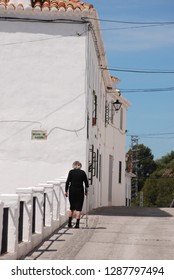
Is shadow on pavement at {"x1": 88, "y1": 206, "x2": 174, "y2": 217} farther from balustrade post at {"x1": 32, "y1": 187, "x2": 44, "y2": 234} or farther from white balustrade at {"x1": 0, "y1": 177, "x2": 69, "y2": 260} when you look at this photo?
balustrade post at {"x1": 32, "y1": 187, "x2": 44, "y2": 234}

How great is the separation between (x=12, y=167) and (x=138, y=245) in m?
9.65

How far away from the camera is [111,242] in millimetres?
14836

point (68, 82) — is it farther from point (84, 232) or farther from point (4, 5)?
point (84, 232)

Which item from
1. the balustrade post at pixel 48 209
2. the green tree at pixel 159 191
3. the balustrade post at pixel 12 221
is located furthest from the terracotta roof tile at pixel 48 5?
→ the green tree at pixel 159 191

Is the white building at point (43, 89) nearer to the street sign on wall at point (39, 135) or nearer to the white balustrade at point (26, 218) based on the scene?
the street sign on wall at point (39, 135)

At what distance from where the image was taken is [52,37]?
23125 millimetres

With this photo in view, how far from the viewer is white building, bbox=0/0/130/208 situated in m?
22.9

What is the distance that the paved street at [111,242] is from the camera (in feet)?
42.3

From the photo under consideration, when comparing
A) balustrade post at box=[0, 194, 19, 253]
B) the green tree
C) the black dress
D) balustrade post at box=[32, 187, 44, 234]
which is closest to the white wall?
the black dress

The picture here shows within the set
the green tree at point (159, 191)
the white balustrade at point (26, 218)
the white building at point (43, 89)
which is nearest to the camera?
the white balustrade at point (26, 218)

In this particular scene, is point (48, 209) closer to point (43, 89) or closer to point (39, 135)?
point (39, 135)
